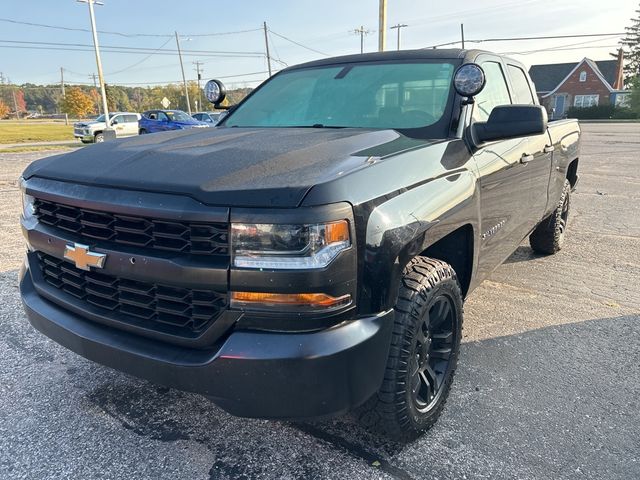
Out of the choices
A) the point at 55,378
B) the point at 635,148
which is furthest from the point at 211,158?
the point at 635,148

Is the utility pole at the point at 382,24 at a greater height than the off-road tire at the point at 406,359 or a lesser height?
greater

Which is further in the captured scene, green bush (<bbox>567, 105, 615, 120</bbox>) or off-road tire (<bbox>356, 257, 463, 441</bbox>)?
green bush (<bbox>567, 105, 615, 120</bbox>)

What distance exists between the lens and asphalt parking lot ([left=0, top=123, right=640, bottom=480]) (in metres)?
2.11

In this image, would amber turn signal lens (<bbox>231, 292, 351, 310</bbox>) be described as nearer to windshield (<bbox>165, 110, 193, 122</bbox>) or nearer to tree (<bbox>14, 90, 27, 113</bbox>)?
windshield (<bbox>165, 110, 193, 122</bbox>)

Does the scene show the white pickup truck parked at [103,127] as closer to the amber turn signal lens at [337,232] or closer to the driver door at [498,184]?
the driver door at [498,184]

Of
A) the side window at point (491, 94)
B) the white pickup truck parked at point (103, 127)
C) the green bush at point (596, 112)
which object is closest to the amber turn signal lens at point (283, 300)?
the side window at point (491, 94)

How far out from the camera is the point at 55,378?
281cm

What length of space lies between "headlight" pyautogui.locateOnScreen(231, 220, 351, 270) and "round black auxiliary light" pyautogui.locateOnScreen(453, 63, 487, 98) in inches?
54.1

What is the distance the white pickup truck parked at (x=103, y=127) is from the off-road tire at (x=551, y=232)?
2510cm

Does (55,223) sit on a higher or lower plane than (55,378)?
higher

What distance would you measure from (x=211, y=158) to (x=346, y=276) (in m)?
0.77

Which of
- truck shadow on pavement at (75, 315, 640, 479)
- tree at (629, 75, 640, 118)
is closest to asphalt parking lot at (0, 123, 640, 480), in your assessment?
truck shadow on pavement at (75, 315, 640, 479)

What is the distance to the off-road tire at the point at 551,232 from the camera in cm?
497

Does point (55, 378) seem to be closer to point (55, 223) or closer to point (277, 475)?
point (55, 223)
